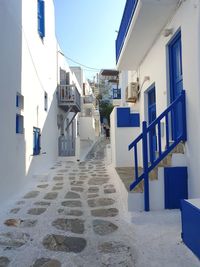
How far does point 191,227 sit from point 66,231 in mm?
1892

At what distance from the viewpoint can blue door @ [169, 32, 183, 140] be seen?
546 centimetres

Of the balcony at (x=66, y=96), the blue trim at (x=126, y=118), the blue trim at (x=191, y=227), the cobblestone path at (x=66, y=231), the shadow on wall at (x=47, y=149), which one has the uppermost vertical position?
the balcony at (x=66, y=96)

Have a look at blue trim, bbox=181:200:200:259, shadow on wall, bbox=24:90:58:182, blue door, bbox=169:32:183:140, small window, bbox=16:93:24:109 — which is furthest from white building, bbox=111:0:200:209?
small window, bbox=16:93:24:109

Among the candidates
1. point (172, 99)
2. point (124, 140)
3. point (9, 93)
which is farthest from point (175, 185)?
point (124, 140)

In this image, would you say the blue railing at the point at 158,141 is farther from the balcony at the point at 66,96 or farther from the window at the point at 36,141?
the balcony at the point at 66,96

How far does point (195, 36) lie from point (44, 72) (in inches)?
286

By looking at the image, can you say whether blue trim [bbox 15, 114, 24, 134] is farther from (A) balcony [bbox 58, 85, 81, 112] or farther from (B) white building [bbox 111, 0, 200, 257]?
(A) balcony [bbox 58, 85, 81, 112]

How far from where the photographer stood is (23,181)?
7.07 meters

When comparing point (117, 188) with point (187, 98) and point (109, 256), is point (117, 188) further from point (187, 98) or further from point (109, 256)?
point (109, 256)

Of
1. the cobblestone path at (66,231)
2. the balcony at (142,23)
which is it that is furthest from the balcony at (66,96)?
the cobblestone path at (66,231)

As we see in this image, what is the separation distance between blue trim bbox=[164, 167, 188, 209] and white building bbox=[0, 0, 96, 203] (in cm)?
331

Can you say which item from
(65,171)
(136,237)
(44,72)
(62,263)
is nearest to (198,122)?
(136,237)

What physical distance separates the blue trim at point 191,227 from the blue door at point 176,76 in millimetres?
2294

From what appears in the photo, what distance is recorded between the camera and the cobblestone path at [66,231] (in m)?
3.17
